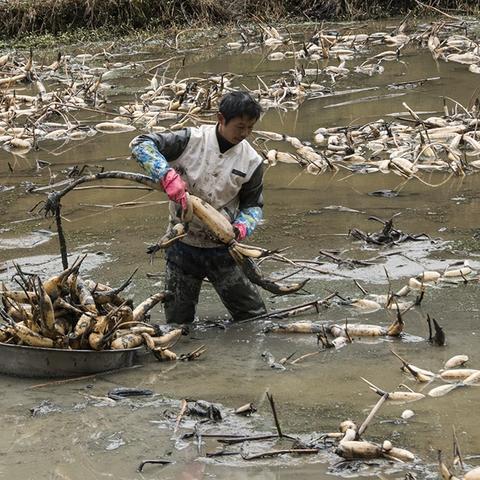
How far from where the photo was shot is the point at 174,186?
17.6 ft

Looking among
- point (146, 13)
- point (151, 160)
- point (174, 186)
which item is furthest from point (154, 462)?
point (146, 13)

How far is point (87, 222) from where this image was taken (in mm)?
8375

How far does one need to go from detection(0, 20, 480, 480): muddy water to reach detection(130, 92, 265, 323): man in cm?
22

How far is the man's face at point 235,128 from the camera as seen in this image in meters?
5.47

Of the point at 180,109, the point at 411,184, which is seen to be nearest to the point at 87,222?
the point at 411,184

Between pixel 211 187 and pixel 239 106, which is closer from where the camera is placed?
pixel 239 106

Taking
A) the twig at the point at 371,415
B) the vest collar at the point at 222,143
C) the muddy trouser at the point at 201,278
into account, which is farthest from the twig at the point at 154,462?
the vest collar at the point at 222,143

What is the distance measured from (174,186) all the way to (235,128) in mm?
457

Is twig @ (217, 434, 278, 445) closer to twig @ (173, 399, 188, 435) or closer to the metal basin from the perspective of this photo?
twig @ (173, 399, 188, 435)

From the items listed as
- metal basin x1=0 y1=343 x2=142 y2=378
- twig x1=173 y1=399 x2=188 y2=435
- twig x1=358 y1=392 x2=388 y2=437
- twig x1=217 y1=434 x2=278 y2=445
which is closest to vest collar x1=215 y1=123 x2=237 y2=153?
metal basin x1=0 y1=343 x2=142 y2=378

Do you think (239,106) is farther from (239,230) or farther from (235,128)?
(239,230)

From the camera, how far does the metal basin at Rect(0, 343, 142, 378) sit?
198 inches

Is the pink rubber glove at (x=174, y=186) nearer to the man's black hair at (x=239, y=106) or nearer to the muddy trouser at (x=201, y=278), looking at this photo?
the man's black hair at (x=239, y=106)

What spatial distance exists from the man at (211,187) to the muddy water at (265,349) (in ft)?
0.73
